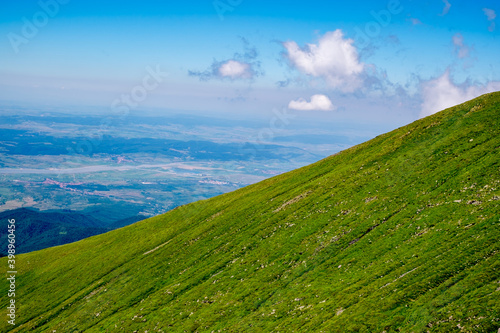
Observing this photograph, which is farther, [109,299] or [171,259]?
[171,259]

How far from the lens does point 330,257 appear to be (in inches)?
1710

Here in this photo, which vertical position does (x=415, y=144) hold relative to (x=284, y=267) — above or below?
above

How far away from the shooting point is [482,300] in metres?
23.9

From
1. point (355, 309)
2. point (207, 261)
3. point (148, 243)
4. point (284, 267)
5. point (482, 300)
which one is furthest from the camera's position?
point (148, 243)

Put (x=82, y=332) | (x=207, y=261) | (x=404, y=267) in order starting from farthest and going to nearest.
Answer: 1. (x=207, y=261)
2. (x=82, y=332)
3. (x=404, y=267)

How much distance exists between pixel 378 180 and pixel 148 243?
56.7m

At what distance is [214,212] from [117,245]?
29075 millimetres

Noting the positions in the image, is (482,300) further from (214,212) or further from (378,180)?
(214,212)

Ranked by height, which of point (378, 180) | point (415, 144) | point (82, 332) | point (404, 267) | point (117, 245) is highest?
point (415, 144)

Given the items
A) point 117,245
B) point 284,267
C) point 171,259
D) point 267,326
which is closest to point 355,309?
point 267,326

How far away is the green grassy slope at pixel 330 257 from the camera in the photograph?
28875 mm

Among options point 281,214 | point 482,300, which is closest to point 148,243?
point 281,214

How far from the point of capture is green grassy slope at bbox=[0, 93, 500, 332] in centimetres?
2888

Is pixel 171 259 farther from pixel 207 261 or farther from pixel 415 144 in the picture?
pixel 415 144
